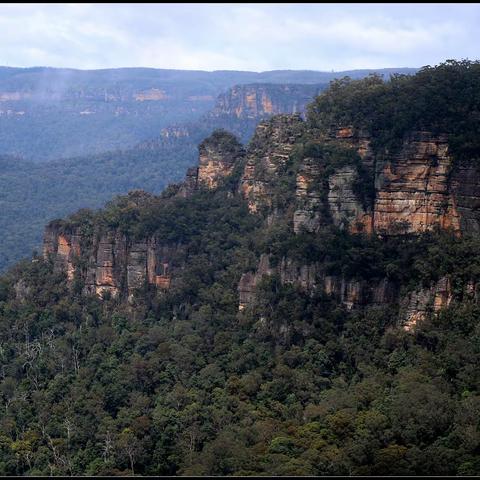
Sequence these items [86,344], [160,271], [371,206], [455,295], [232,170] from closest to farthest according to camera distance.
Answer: [455,295], [371,206], [86,344], [160,271], [232,170]

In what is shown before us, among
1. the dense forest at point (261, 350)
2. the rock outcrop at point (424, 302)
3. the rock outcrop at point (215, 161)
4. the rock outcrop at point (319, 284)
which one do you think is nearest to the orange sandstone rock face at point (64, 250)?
the dense forest at point (261, 350)

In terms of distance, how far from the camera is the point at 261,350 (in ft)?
126

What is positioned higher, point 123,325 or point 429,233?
point 429,233

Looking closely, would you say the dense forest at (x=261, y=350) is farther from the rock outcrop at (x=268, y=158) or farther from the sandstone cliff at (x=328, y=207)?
the rock outcrop at (x=268, y=158)

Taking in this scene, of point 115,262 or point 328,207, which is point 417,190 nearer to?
point 328,207

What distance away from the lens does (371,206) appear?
39.9 m

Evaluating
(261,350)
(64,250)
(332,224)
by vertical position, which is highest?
(332,224)

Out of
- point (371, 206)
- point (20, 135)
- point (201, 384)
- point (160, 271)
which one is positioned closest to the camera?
point (201, 384)

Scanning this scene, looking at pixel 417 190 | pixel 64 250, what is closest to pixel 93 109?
pixel 64 250

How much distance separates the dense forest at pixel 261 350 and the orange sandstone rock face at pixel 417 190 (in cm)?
51

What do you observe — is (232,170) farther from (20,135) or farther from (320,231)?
(20,135)

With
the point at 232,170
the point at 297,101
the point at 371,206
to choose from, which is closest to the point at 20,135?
the point at 297,101

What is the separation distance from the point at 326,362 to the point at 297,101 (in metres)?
82.4

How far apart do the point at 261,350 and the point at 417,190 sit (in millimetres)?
8469
